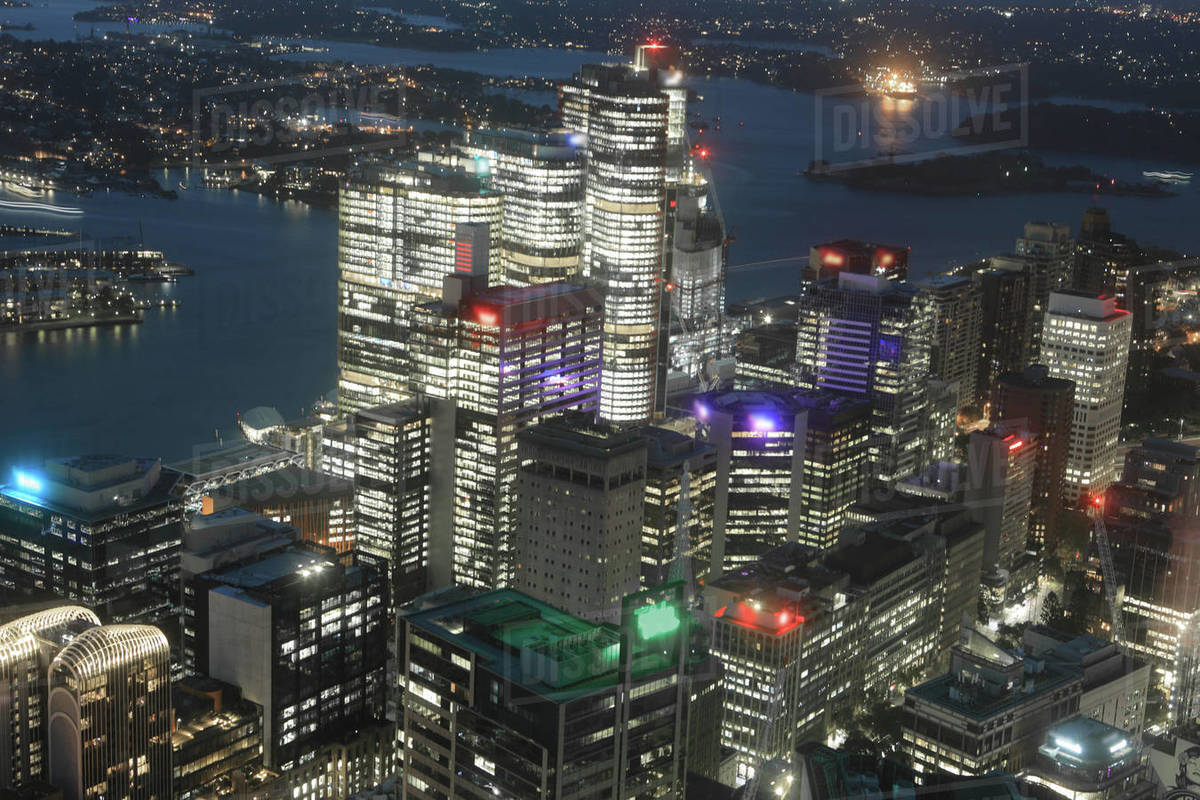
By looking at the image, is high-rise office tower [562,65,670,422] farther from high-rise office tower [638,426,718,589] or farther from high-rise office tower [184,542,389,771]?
high-rise office tower [184,542,389,771]

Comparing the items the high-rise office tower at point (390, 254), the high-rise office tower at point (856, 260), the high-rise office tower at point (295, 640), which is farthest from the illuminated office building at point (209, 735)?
the high-rise office tower at point (856, 260)

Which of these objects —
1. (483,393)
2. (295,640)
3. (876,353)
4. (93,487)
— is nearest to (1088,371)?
(876,353)

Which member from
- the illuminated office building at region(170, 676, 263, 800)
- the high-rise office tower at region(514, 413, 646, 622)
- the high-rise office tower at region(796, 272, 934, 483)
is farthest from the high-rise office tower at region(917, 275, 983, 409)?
the illuminated office building at region(170, 676, 263, 800)

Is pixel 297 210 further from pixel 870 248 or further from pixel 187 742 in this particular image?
pixel 187 742

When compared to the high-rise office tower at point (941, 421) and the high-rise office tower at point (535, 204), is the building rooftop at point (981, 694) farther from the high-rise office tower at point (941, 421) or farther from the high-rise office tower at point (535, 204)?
the high-rise office tower at point (535, 204)

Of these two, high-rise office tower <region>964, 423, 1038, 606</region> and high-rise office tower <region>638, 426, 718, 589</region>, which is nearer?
high-rise office tower <region>638, 426, 718, 589</region>

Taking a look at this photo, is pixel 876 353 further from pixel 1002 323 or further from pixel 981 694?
pixel 981 694
